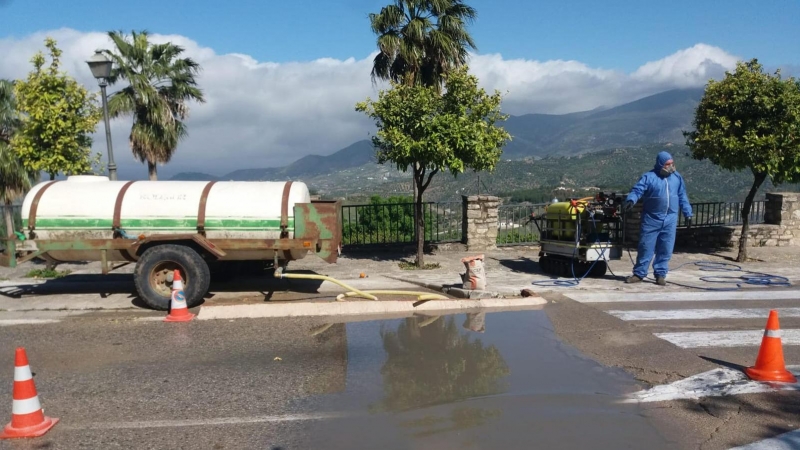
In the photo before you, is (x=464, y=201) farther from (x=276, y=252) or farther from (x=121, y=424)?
(x=121, y=424)

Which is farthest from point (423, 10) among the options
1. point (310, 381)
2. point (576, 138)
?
point (576, 138)

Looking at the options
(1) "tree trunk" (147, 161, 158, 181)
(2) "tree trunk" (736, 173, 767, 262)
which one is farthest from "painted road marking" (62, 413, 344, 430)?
(1) "tree trunk" (147, 161, 158, 181)

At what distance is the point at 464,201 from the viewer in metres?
15.2

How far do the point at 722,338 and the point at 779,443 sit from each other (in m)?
3.08

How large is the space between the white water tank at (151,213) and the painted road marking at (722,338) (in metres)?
5.47

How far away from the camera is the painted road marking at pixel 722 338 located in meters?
7.13

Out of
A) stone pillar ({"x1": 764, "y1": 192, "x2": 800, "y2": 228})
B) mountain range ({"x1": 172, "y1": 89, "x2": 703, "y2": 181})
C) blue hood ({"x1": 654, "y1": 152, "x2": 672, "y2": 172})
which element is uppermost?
mountain range ({"x1": 172, "y1": 89, "x2": 703, "y2": 181})

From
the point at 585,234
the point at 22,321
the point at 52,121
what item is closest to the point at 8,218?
the point at 52,121

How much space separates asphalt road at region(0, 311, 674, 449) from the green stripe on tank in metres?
1.51

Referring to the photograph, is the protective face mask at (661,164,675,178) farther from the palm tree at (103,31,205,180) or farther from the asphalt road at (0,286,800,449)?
the palm tree at (103,31,205,180)

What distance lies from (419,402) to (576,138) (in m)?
115

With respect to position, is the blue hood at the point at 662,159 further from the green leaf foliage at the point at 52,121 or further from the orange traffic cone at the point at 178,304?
the green leaf foliage at the point at 52,121

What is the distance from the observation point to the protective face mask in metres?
10.4

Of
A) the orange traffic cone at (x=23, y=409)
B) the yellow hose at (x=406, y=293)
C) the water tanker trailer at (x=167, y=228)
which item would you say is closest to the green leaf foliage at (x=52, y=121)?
the water tanker trailer at (x=167, y=228)
